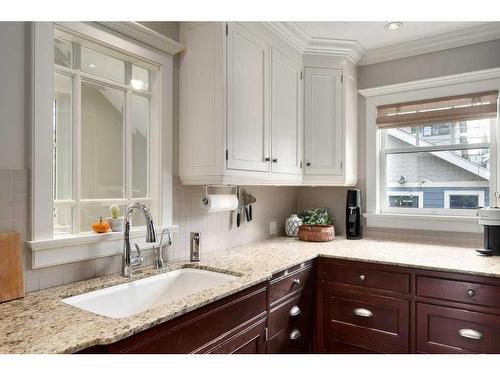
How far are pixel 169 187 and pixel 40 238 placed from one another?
0.76 metres

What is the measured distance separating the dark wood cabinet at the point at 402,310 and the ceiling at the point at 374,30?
1.61m

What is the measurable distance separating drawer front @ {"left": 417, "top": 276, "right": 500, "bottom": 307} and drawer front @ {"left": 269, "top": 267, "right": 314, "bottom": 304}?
2.08 ft

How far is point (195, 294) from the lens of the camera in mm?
1456

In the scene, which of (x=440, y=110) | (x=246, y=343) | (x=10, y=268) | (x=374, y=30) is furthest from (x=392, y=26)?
(x=10, y=268)

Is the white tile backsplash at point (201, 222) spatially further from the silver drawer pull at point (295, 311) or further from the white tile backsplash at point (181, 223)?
the silver drawer pull at point (295, 311)

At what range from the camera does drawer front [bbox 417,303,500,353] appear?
187cm

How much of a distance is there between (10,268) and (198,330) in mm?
746

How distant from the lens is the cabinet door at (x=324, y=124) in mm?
2814

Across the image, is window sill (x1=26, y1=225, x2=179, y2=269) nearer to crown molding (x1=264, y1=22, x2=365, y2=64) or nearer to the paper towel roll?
the paper towel roll

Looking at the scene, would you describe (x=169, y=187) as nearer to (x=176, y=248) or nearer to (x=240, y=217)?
(x=176, y=248)

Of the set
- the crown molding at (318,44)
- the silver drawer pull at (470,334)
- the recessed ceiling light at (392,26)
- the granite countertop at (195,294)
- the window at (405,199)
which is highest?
the recessed ceiling light at (392,26)

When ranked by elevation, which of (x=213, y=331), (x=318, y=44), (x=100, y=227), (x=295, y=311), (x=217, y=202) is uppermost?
(x=318, y=44)

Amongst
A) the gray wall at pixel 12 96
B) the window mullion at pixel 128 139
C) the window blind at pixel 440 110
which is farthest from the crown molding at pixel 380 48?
the gray wall at pixel 12 96

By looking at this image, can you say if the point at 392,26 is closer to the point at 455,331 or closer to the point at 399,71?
the point at 399,71
